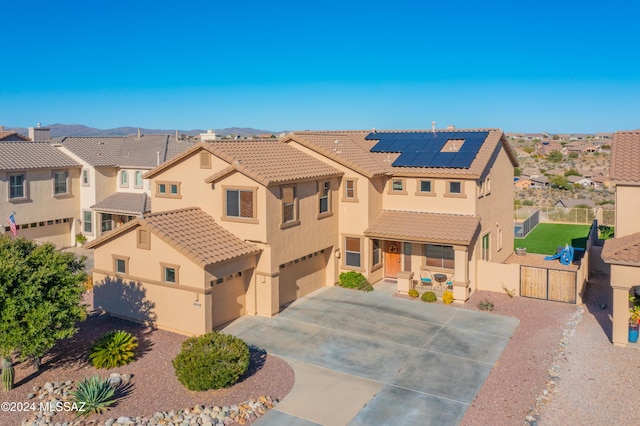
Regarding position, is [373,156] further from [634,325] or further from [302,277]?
[634,325]

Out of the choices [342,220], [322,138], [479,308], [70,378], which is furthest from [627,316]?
[70,378]

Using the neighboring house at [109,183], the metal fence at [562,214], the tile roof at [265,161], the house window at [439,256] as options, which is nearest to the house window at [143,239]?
the tile roof at [265,161]

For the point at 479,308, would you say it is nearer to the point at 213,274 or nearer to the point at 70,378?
the point at 213,274

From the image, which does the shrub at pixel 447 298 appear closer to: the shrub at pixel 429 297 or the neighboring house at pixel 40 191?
the shrub at pixel 429 297

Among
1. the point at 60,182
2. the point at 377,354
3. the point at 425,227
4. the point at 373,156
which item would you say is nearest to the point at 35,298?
the point at 377,354

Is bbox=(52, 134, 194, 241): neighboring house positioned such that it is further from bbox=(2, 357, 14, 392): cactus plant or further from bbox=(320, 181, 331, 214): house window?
bbox=(2, 357, 14, 392): cactus plant

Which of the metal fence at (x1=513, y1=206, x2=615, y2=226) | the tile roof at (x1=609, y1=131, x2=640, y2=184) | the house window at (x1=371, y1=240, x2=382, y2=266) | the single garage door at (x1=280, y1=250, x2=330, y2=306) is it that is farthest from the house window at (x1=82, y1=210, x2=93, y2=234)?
the metal fence at (x1=513, y1=206, x2=615, y2=226)
